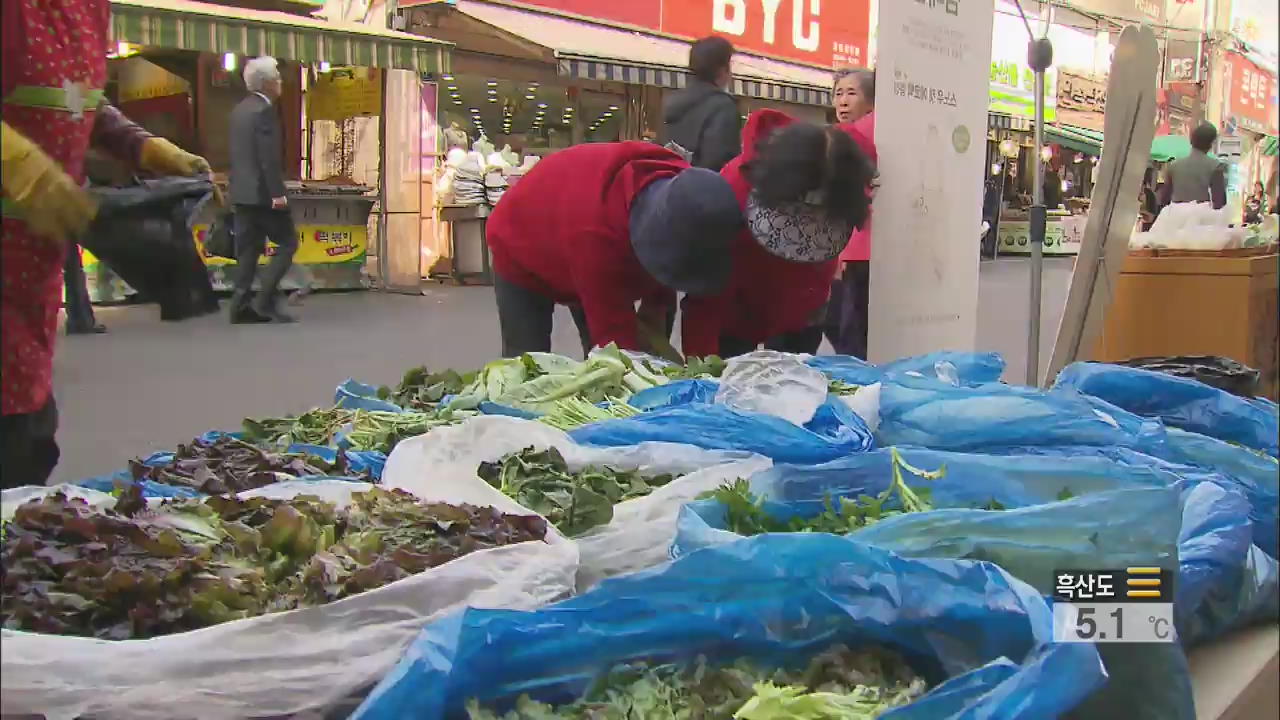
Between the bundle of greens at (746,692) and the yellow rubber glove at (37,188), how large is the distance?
2.02 ft

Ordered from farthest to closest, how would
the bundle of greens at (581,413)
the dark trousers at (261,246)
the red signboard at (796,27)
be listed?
the dark trousers at (261,246)
the red signboard at (796,27)
the bundle of greens at (581,413)

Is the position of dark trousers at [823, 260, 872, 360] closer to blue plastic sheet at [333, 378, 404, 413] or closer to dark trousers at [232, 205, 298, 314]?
blue plastic sheet at [333, 378, 404, 413]

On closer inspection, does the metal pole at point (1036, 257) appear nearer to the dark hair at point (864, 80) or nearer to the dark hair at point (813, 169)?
the dark hair at point (864, 80)

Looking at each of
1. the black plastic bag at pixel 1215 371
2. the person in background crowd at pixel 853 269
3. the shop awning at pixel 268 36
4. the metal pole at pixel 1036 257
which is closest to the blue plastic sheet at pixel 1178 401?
the black plastic bag at pixel 1215 371

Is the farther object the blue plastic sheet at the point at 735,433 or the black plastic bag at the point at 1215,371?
the black plastic bag at the point at 1215,371

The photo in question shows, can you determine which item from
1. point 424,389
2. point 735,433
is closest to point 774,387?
point 735,433

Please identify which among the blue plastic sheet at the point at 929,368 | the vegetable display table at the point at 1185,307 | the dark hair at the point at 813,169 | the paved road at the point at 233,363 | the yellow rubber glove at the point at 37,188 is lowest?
the paved road at the point at 233,363

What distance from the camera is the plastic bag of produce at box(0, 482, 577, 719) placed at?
1.10 meters

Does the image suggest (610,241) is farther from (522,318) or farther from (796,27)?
(796,27)

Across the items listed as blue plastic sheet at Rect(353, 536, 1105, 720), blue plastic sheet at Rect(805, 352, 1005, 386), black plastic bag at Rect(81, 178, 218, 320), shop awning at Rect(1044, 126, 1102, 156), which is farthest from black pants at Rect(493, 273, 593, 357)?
blue plastic sheet at Rect(353, 536, 1105, 720)

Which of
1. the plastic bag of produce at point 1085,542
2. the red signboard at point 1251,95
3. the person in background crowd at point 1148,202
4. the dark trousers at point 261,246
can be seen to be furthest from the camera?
the dark trousers at point 261,246

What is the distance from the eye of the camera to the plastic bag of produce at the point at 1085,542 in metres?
1.31

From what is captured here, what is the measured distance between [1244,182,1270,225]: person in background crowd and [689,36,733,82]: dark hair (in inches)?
64.2

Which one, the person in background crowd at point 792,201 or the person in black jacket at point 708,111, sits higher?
the person in black jacket at point 708,111
